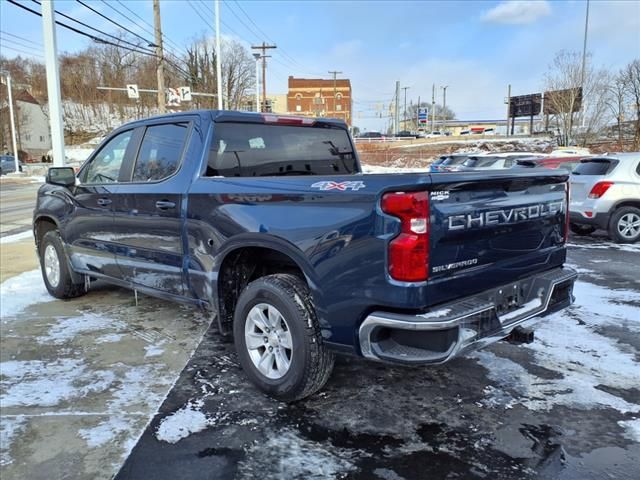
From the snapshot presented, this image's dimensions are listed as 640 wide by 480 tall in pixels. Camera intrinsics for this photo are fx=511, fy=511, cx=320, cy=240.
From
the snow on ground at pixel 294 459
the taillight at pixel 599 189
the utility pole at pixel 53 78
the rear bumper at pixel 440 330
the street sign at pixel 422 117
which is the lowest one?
the snow on ground at pixel 294 459

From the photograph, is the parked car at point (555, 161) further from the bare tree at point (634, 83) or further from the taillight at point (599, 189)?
the bare tree at point (634, 83)

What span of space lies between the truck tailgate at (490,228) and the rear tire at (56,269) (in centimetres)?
446

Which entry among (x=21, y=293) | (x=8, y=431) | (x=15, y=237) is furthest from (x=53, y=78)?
(x=8, y=431)

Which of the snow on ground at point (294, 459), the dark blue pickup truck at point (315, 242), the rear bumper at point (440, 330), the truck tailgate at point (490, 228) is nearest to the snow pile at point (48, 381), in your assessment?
the dark blue pickup truck at point (315, 242)

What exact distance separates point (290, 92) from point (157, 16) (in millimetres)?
81595

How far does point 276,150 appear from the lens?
4230 millimetres

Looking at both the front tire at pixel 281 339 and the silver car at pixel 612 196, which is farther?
the silver car at pixel 612 196

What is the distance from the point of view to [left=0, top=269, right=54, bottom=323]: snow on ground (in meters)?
5.49

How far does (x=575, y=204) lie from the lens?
31.3 ft

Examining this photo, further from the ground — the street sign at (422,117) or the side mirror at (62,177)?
the street sign at (422,117)

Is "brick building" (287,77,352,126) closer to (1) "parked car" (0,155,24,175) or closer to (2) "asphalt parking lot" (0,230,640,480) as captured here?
(1) "parked car" (0,155,24,175)

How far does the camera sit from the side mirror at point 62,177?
17.0 feet

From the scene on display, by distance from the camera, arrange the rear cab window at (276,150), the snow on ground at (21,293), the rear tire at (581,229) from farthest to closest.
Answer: the rear tire at (581,229)
the snow on ground at (21,293)
the rear cab window at (276,150)

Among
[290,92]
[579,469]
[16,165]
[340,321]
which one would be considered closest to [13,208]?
[340,321]
